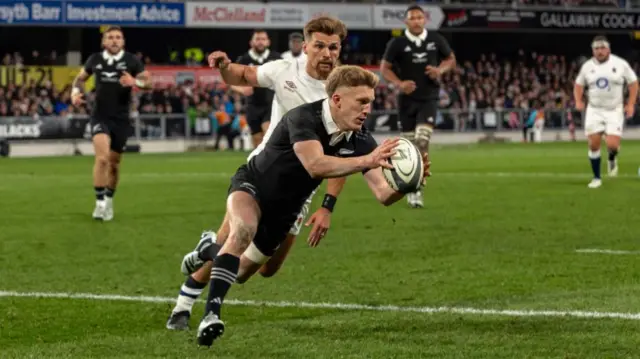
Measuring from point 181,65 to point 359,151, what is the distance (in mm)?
50472

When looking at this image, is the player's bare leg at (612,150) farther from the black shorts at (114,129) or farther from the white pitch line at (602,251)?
the white pitch line at (602,251)

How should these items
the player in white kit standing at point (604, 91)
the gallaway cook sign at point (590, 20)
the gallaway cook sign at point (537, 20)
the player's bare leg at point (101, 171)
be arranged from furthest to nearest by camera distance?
the gallaway cook sign at point (590, 20) → the gallaway cook sign at point (537, 20) → the player in white kit standing at point (604, 91) → the player's bare leg at point (101, 171)

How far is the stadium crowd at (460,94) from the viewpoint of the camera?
4794cm

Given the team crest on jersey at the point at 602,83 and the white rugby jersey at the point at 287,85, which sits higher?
the white rugby jersey at the point at 287,85

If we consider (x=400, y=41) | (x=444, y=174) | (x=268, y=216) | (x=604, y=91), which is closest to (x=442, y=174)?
(x=444, y=174)

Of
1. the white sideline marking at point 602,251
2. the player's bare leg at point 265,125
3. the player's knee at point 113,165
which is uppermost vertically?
the player's bare leg at point 265,125

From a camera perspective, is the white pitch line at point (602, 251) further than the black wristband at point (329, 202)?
Yes

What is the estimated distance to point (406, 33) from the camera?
19766mm

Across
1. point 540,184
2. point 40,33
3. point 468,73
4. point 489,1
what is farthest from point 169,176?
point 489,1

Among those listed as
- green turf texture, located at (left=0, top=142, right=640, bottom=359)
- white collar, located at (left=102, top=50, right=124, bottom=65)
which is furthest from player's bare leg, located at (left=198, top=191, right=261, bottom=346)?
white collar, located at (left=102, top=50, right=124, bottom=65)

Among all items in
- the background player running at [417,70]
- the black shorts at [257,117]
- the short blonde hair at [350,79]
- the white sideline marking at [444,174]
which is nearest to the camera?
the short blonde hair at [350,79]

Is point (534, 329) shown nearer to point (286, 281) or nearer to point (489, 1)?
point (286, 281)

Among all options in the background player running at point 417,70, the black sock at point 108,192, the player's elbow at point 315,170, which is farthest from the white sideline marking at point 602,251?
the black sock at point 108,192

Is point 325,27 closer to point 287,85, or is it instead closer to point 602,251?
point 287,85
